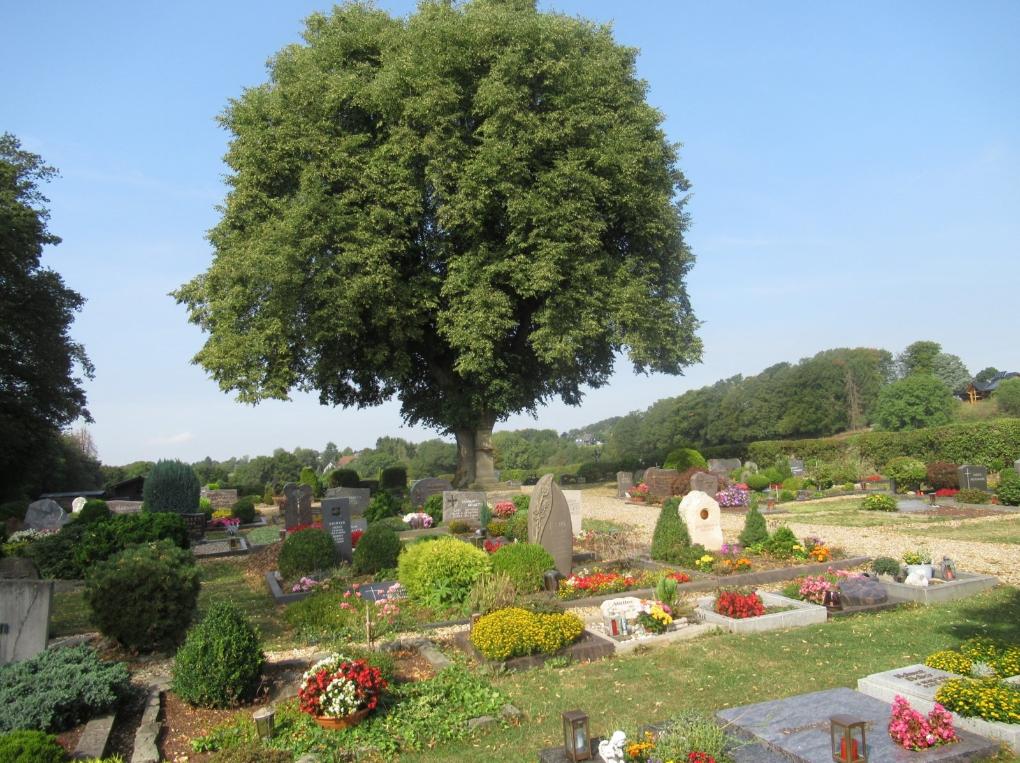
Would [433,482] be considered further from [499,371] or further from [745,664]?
[745,664]

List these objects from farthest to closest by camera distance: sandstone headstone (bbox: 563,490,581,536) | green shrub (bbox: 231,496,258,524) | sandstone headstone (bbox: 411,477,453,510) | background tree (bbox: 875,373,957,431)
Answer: background tree (bbox: 875,373,957,431)
green shrub (bbox: 231,496,258,524)
sandstone headstone (bbox: 411,477,453,510)
sandstone headstone (bbox: 563,490,581,536)

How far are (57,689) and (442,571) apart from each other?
213 inches

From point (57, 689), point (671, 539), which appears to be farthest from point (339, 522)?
point (57, 689)

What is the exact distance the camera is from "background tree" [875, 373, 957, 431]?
62.7 meters

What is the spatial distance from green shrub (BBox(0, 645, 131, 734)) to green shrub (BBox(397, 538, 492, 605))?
178 inches

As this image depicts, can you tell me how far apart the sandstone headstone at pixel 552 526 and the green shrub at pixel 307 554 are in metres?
4.01

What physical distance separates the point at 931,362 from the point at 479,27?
79307 millimetres

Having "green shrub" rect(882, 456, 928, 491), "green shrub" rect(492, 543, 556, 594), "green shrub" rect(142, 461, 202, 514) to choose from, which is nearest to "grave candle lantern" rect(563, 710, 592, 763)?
"green shrub" rect(492, 543, 556, 594)

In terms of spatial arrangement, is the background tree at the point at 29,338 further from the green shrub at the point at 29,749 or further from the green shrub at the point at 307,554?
the green shrub at the point at 29,749

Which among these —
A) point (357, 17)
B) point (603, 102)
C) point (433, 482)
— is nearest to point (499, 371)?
point (433, 482)

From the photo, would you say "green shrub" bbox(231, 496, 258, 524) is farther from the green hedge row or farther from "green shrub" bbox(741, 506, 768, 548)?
the green hedge row

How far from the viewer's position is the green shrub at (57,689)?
20.1 feet

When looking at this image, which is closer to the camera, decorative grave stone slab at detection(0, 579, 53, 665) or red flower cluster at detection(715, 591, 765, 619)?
decorative grave stone slab at detection(0, 579, 53, 665)

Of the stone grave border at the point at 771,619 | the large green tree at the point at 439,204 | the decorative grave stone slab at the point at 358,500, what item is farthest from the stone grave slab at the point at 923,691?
the decorative grave stone slab at the point at 358,500
